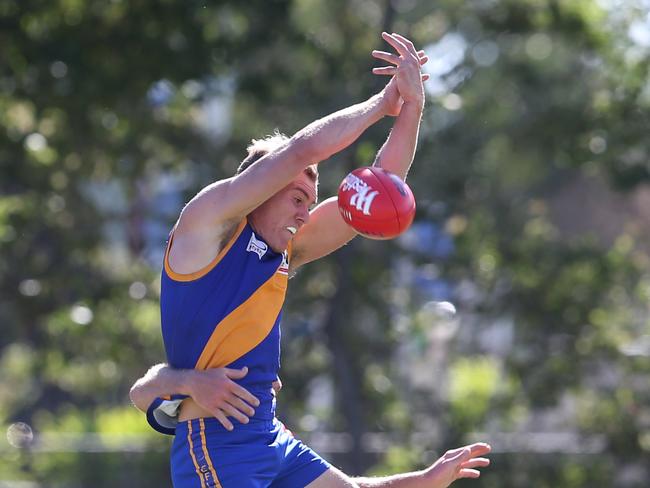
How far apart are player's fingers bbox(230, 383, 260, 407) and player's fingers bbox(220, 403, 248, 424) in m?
0.05

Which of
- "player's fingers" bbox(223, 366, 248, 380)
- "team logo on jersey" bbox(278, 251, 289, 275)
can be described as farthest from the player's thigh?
"team logo on jersey" bbox(278, 251, 289, 275)

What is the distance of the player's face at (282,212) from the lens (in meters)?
4.46

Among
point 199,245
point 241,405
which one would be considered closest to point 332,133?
point 199,245

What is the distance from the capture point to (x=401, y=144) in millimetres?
4793

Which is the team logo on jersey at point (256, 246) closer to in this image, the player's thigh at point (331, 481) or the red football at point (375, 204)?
the red football at point (375, 204)

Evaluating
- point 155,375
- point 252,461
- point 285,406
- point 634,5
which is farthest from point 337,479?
point 634,5

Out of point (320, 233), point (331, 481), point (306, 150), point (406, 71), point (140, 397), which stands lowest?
point (331, 481)

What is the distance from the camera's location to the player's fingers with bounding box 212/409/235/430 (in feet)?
13.9

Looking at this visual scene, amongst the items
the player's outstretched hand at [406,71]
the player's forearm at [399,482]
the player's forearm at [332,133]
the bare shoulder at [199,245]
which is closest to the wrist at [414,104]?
the player's outstretched hand at [406,71]

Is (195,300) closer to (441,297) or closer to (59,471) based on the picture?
(441,297)

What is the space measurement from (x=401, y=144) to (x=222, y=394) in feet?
4.39

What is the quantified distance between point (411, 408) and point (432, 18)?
4.14 meters

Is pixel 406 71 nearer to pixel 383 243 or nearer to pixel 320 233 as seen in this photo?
pixel 320 233

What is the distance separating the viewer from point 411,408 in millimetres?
12102
